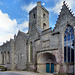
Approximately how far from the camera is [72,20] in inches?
485

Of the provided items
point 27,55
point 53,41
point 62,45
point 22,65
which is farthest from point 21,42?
point 62,45

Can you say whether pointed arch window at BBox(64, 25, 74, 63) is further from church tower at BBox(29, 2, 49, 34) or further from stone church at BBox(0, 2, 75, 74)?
church tower at BBox(29, 2, 49, 34)

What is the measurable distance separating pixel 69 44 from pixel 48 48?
3.53 metres

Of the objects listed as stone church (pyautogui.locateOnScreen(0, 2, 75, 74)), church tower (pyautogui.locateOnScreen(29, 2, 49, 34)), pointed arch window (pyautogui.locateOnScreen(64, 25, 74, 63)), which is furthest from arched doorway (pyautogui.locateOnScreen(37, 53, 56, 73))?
church tower (pyautogui.locateOnScreen(29, 2, 49, 34))

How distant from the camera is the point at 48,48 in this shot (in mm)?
14555

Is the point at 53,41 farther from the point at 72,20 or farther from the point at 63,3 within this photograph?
the point at 63,3

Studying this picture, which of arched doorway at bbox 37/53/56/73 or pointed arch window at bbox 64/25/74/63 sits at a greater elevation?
pointed arch window at bbox 64/25/74/63

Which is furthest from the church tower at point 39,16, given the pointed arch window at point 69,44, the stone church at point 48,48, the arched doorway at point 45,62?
the pointed arch window at point 69,44

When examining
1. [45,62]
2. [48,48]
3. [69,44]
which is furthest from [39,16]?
[69,44]

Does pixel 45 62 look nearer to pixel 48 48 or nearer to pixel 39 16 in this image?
pixel 48 48

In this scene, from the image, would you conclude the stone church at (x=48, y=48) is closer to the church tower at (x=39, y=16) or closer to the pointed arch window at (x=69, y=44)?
the pointed arch window at (x=69, y=44)

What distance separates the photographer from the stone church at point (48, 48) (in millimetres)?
12383

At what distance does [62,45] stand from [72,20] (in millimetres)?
3831

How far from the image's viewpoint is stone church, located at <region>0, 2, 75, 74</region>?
40.6 ft
